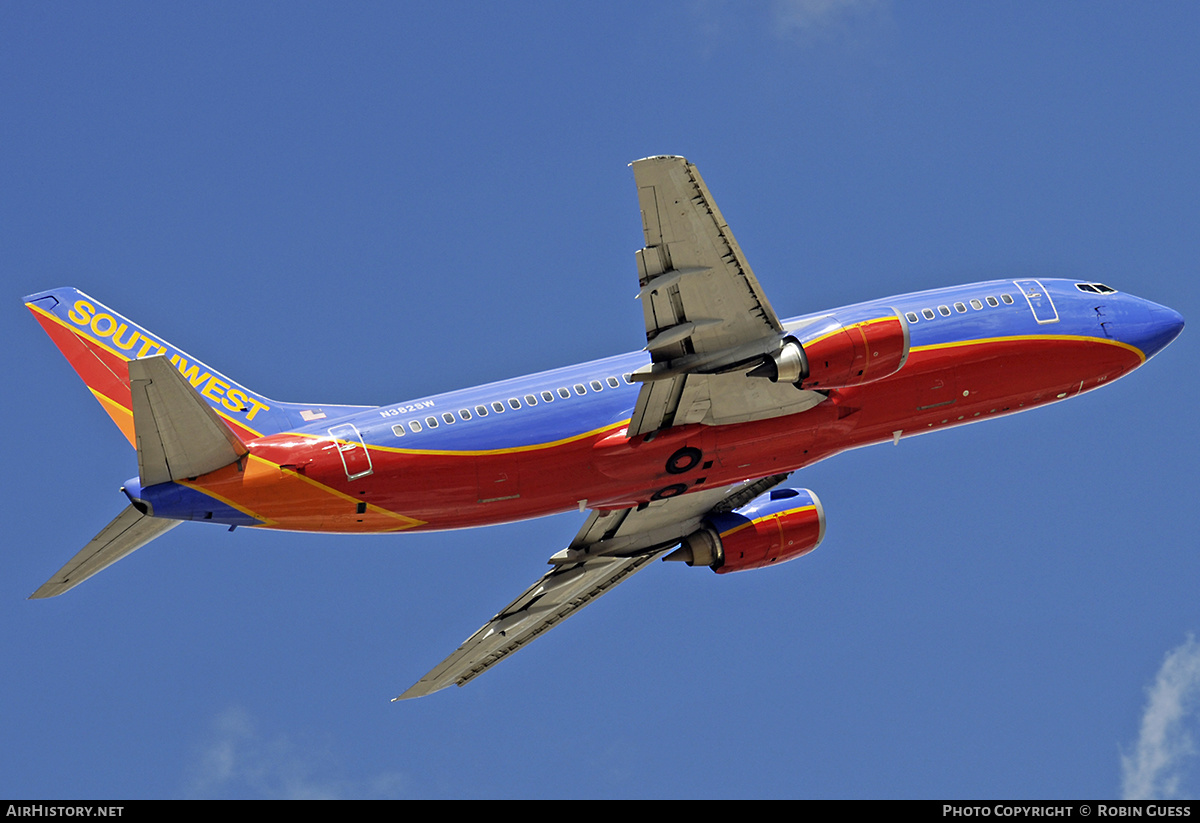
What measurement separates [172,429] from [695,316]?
12637 mm

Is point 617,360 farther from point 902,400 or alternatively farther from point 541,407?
point 902,400

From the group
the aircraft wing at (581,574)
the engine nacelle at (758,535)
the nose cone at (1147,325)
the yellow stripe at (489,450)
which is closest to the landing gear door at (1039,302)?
the nose cone at (1147,325)

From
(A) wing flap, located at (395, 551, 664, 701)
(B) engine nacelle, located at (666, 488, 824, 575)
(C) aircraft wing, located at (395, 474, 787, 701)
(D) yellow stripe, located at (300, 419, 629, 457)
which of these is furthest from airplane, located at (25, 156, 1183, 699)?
(A) wing flap, located at (395, 551, 664, 701)

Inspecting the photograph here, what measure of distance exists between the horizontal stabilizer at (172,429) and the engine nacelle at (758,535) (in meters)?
15.7

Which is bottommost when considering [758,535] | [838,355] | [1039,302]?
[758,535]

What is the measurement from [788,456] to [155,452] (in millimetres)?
16539

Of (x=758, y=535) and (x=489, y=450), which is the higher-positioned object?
(x=489, y=450)

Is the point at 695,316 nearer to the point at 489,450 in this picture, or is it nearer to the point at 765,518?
the point at 489,450

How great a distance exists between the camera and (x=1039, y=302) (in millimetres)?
40594

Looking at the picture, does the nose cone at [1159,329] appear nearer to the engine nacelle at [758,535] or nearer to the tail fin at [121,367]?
the engine nacelle at [758,535]

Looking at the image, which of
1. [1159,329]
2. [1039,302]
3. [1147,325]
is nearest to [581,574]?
[1039,302]

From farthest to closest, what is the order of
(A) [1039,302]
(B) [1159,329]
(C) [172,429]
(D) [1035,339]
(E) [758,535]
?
(E) [758,535] → (B) [1159,329] → (A) [1039,302] → (D) [1035,339] → (C) [172,429]

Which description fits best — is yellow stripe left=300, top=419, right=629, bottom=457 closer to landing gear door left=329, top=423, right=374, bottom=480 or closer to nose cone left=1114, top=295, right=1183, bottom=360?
landing gear door left=329, top=423, right=374, bottom=480

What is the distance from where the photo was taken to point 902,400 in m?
38.6
